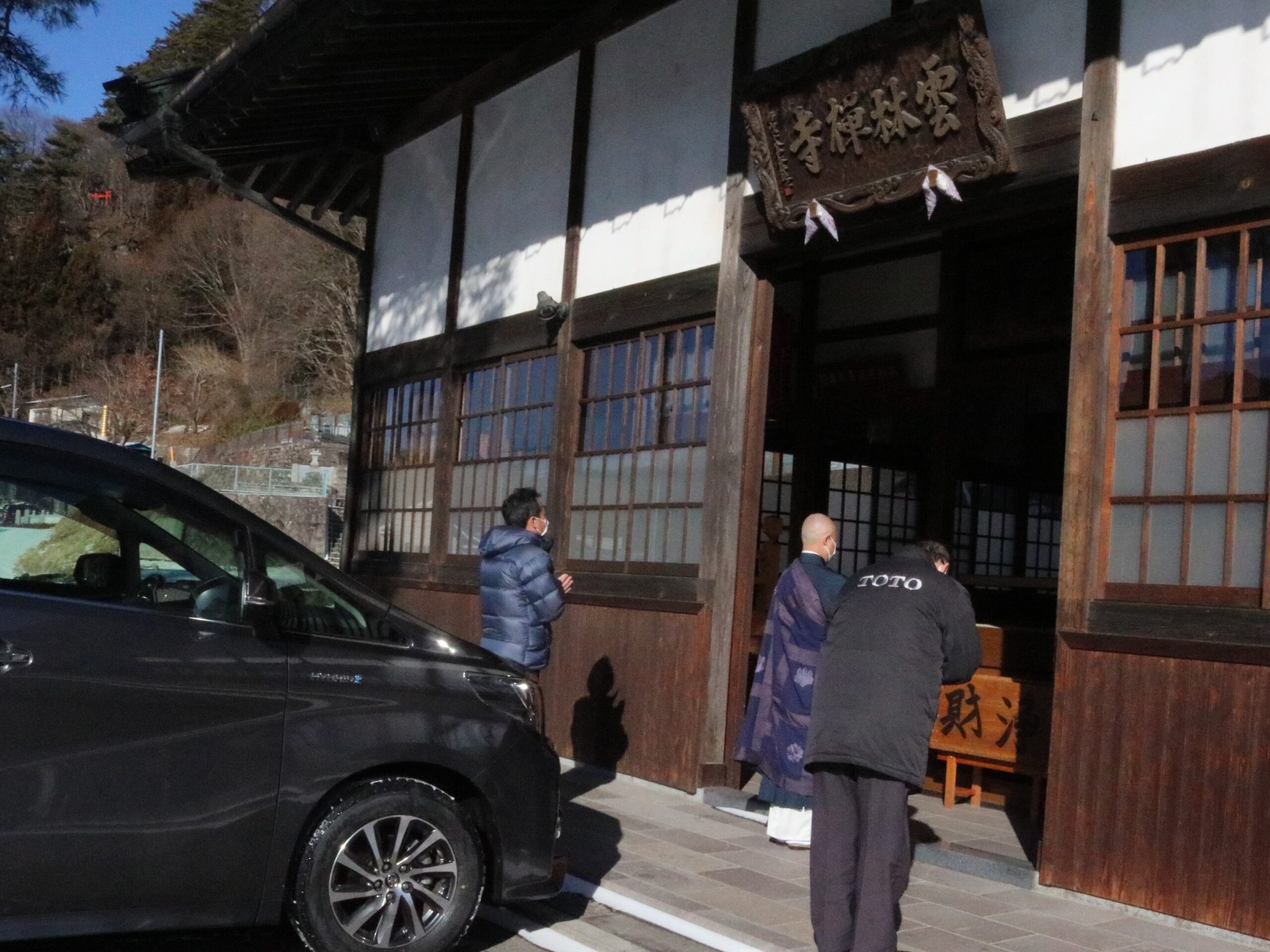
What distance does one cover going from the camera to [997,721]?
7.64 m

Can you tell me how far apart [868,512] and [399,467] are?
14.9 feet

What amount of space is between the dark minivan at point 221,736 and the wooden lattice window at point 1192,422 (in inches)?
112

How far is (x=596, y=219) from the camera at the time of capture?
31.6ft

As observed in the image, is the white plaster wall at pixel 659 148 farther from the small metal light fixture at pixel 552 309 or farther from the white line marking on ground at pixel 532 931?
the white line marking on ground at pixel 532 931

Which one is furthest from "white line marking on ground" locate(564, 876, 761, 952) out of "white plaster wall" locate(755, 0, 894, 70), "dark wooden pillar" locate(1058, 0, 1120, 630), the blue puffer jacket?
"white plaster wall" locate(755, 0, 894, 70)

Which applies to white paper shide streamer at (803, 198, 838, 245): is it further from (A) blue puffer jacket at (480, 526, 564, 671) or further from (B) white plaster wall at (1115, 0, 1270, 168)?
(A) blue puffer jacket at (480, 526, 564, 671)

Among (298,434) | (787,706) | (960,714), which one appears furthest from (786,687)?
(298,434)

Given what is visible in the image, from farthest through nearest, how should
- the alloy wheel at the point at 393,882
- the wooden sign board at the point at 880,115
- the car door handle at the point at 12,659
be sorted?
the wooden sign board at the point at 880,115
the alloy wheel at the point at 393,882
the car door handle at the point at 12,659

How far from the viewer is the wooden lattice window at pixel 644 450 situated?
855cm

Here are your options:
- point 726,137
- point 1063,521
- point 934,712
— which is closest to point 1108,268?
point 1063,521

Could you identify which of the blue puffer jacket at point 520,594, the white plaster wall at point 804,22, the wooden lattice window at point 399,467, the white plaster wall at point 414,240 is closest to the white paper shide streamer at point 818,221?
the white plaster wall at point 804,22

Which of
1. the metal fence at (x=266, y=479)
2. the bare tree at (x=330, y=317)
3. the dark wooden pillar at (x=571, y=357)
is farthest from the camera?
the bare tree at (x=330, y=317)

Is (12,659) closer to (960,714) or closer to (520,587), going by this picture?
(520,587)

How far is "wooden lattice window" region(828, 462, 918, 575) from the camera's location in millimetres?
11008
